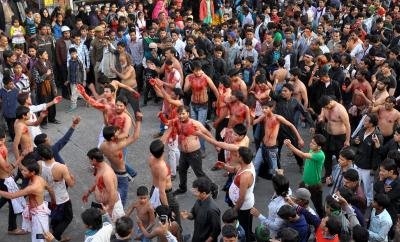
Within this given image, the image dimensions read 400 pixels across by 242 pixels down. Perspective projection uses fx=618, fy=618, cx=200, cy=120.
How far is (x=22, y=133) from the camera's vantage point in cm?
889

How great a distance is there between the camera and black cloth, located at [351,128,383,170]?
861 centimetres

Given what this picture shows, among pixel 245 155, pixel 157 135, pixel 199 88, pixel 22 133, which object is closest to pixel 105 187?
pixel 245 155

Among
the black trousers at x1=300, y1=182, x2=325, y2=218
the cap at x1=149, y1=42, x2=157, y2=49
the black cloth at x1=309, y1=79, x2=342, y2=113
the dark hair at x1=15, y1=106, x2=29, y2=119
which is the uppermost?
the dark hair at x1=15, y1=106, x2=29, y2=119

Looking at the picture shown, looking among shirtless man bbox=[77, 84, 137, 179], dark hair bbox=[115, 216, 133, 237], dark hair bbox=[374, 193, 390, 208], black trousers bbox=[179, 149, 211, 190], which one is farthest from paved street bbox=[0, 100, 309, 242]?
dark hair bbox=[374, 193, 390, 208]

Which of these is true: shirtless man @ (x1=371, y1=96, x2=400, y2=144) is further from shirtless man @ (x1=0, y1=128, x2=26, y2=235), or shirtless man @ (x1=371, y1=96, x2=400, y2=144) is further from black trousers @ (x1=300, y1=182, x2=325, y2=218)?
shirtless man @ (x1=0, y1=128, x2=26, y2=235)

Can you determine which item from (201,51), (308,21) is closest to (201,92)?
(201,51)

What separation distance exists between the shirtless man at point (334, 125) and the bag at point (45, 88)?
5.22 meters

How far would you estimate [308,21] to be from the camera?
50.6 feet

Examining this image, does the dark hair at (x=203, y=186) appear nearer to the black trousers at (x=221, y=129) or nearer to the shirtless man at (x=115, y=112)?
the shirtless man at (x=115, y=112)

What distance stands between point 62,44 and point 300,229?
26.4 ft

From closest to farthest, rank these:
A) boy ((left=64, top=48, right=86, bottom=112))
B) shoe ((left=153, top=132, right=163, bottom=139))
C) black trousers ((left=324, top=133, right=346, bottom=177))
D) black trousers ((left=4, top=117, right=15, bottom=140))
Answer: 1. black trousers ((left=324, top=133, right=346, bottom=177))
2. black trousers ((left=4, top=117, right=15, bottom=140))
3. shoe ((left=153, top=132, right=163, bottom=139))
4. boy ((left=64, top=48, right=86, bottom=112))

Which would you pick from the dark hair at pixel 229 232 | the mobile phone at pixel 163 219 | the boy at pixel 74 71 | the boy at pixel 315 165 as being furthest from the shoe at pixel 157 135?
the dark hair at pixel 229 232

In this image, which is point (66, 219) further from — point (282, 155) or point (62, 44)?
point (62, 44)

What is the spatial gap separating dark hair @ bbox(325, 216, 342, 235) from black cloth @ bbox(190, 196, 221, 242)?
1245 mm
